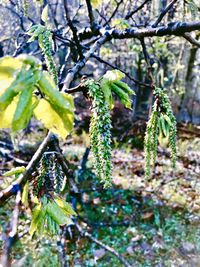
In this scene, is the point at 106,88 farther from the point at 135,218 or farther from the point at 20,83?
the point at 135,218

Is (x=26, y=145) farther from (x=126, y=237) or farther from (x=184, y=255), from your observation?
(x=184, y=255)

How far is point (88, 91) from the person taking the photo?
69 centimetres

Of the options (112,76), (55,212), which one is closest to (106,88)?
(112,76)

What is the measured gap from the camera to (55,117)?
1.83ft

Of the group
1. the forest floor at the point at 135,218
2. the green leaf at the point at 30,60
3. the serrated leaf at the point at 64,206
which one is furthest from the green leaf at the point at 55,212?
the forest floor at the point at 135,218

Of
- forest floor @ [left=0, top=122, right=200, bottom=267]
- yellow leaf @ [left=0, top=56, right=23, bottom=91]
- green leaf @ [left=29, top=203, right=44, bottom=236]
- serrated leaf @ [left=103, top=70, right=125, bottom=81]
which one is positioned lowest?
forest floor @ [left=0, top=122, right=200, bottom=267]

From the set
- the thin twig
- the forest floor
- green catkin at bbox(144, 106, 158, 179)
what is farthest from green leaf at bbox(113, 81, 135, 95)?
the forest floor

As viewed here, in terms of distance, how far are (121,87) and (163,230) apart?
411cm

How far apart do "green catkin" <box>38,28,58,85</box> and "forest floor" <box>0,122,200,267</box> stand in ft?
7.24

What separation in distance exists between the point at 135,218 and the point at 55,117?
177 inches

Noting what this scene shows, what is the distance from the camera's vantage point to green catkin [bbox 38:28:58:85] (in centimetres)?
101

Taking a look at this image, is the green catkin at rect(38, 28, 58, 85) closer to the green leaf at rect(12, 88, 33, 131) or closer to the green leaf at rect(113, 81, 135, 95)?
the green leaf at rect(113, 81, 135, 95)

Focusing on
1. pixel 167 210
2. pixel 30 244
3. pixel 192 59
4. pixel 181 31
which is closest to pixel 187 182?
pixel 167 210

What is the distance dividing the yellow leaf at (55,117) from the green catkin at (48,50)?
0.43 m
